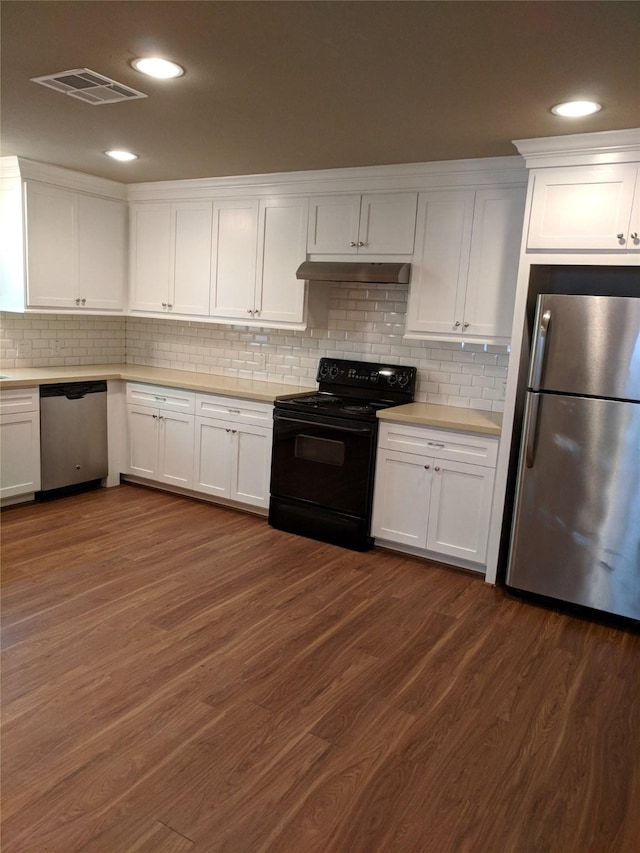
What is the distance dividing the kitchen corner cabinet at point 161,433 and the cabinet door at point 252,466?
1.45 ft

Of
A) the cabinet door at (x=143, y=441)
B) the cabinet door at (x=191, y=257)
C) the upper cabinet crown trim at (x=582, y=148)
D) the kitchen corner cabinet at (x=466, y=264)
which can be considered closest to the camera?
the upper cabinet crown trim at (x=582, y=148)

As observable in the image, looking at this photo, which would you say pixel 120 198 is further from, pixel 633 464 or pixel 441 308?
pixel 633 464

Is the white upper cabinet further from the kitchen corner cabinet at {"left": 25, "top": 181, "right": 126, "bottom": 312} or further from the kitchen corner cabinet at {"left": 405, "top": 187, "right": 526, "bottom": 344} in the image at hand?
the kitchen corner cabinet at {"left": 25, "top": 181, "right": 126, "bottom": 312}

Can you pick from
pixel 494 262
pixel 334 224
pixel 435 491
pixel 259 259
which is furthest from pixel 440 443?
pixel 259 259

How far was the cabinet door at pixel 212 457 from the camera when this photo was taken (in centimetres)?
449

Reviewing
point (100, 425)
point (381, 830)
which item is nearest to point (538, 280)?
point (381, 830)

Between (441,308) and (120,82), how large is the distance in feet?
6.96

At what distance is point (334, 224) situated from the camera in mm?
4145

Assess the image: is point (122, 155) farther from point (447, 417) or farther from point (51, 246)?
point (447, 417)

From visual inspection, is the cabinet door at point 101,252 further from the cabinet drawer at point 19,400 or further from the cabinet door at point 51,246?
the cabinet drawer at point 19,400

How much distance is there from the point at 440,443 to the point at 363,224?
151 cm

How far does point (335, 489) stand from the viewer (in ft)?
13.1

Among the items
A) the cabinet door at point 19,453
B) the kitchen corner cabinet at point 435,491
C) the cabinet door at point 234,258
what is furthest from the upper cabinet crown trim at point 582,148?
the cabinet door at point 19,453

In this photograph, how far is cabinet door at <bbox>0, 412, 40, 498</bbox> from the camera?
4199 millimetres
